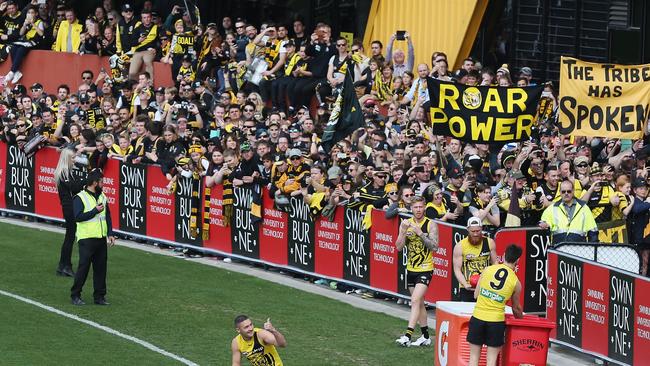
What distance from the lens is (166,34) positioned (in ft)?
102

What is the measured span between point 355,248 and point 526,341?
6.59 metres

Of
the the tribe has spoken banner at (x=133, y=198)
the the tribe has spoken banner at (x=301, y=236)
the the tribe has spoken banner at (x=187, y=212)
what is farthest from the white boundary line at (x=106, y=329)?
the the tribe has spoken banner at (x=133, y=198)

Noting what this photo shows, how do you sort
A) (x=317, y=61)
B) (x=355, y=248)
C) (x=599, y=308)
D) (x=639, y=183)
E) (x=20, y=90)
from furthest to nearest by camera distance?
(x=20, y=90) < (x=317, y=61) < (x=355, y=248) < (x=639, y=183) < (x=599, y=308)

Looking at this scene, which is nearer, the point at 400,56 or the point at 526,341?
the point at 526,341

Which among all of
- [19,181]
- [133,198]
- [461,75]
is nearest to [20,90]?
[19,181]

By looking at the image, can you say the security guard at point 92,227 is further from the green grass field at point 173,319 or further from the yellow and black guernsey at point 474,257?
the yellow and black guernsey at point 474,257

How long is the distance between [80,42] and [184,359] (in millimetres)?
17879

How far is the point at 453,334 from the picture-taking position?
15789 millimetres

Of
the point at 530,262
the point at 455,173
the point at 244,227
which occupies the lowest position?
the point at 244,227

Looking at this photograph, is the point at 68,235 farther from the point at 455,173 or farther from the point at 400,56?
the point at 400,56

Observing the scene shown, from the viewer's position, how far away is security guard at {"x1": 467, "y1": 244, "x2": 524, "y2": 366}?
49.8ft

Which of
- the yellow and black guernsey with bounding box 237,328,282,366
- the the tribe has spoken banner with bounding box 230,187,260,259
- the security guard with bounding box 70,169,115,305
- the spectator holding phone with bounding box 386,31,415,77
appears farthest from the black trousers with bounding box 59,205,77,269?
the yellow and black guernsey with bounding box 237,328,282,366

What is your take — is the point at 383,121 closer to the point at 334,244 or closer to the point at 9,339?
the point at 334,244

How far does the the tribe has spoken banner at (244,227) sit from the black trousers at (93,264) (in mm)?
4165
